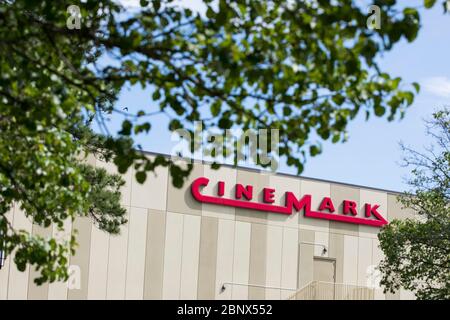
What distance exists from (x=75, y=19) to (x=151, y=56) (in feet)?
5.00

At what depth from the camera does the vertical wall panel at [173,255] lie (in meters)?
33.5

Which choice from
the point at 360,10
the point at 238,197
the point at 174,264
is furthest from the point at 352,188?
the point at 360,10

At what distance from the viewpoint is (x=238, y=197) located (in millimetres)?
35000

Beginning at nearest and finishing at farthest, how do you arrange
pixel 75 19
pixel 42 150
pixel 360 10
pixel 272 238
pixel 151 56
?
pixel 360 10 < pixel 151 56 < pixel 75 19 < pixel 42 150 < pixel 272 238

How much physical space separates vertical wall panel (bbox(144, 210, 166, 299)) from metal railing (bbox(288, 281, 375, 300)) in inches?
212

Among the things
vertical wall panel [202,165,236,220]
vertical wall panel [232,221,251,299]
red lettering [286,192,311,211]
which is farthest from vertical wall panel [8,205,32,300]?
red lettering [286,192,311,211]

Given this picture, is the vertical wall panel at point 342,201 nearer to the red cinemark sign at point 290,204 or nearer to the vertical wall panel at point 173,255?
the red cinemark sign at point 290,204

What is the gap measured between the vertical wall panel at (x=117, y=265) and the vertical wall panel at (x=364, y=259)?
398 inches

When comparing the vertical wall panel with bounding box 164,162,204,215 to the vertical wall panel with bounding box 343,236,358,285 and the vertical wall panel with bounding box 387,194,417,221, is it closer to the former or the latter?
the vertical wall panel with bounding box 343,236,358,285

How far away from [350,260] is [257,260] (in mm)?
4393

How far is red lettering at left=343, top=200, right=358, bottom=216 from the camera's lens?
37344mm

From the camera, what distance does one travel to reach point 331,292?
1366 inches

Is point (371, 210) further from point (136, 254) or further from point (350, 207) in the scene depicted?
point (136, 254)
